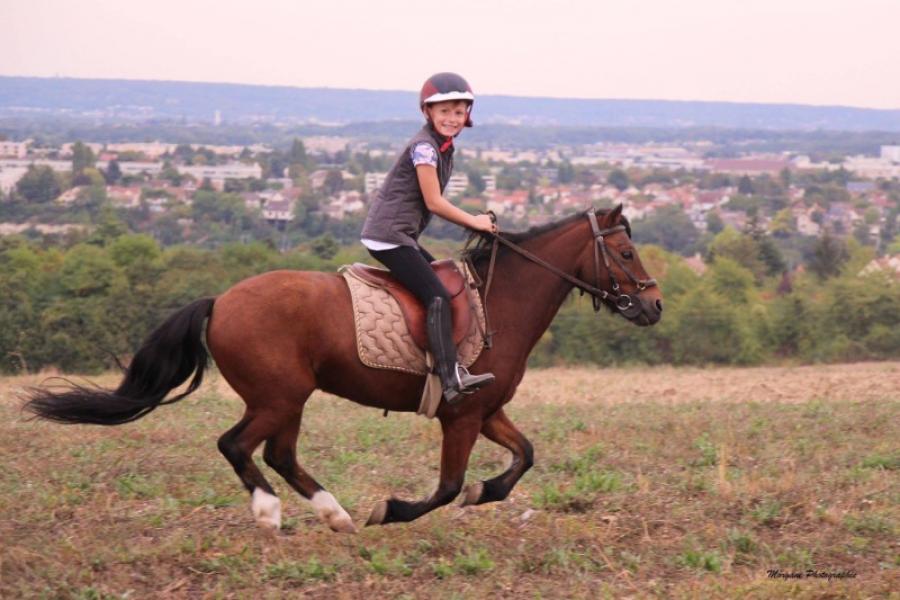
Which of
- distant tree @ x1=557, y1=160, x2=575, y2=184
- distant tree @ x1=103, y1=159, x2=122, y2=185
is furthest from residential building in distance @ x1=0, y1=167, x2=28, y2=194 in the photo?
distant tree @ x1=557, y1=160, x2=575, y2=184

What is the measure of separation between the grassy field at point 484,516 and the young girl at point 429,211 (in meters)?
1.17

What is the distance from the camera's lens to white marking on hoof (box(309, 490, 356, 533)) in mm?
7766

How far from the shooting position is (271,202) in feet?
398

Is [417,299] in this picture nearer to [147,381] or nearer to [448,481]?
[448,481]

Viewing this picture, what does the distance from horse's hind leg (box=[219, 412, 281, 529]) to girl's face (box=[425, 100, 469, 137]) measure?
218cm

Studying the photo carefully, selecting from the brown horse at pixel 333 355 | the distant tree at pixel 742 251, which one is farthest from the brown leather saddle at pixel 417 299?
the distant tree at pixel 742 251

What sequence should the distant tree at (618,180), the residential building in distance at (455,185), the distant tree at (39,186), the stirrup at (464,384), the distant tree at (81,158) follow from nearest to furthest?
the stirrup at (464,384) → the residential building in distance at (455,185) → the distant tree at (39,186) → the distant tree at (81,158) → the distant tree at (618,180)

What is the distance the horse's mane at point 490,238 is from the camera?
8.14 m

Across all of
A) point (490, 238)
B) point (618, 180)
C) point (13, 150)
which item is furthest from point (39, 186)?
point (490, 238)

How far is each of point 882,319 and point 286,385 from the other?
52.8 meters

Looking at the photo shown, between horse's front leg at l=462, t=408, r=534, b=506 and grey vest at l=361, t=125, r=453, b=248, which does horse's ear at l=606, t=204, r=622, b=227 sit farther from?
horse's front leg at l=462, t=408, r=534, b=506

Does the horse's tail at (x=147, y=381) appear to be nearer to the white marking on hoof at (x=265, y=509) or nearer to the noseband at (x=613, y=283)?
the white marking on hoof at (x=265, y=509)

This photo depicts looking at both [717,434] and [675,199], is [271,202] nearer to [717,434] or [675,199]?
[675,199]

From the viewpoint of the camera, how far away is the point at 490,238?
26.6ft
